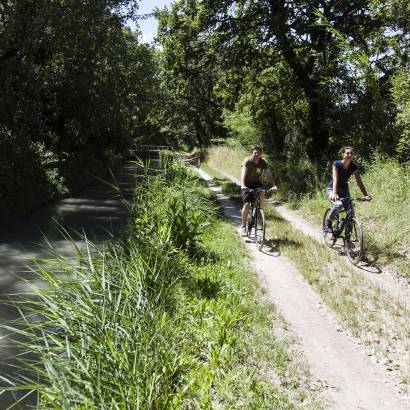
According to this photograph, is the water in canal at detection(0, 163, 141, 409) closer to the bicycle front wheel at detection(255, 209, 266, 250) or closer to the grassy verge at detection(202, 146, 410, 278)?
the bicycle front wheel at detection(255, 209, 266, 250)

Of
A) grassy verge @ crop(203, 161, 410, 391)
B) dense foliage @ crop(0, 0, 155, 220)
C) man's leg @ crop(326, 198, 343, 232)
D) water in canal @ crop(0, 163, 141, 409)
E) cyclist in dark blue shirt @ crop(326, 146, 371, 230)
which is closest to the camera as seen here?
grassy verge @ crop(203, 161, 410, 391)

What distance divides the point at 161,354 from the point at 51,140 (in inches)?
895

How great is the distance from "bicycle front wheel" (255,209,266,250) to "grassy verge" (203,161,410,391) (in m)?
0.44

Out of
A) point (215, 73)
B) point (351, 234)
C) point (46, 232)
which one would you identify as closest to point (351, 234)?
point (351, 234)

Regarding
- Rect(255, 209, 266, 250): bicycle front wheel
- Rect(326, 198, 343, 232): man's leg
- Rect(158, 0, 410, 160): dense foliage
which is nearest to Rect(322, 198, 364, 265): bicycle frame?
Rect(326, 198, 343, 232): man's leg

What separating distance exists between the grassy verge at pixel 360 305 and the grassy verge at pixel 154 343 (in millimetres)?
978

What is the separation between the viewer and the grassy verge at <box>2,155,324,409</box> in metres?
3.29

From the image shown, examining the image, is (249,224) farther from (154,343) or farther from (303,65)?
(303,65)

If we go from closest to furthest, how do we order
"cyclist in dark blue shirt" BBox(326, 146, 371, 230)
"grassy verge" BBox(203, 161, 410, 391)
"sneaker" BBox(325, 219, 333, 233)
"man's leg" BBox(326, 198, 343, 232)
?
1. "grassy verge" BBox(203, 161, 410, 391)
2. "cyclist in dark blue shirt" BBox(326, 146, 371, 230)
3. "man's leg" BBox(326, 198, 343, 232)
4. "sneaker" BBox(325, 219, 333, 233)

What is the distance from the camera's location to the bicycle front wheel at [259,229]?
9.53m

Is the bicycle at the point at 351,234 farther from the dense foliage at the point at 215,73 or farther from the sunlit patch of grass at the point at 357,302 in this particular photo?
the dense foliage at the point at 215,73

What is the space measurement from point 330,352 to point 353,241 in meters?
3.81

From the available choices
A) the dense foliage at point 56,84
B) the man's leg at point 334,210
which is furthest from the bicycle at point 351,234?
the dense foliage at point 56,84

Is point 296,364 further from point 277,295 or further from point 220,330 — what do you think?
point 277,295
